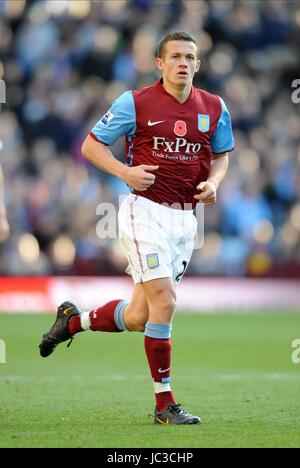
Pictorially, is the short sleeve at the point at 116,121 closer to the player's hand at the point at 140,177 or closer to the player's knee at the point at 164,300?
the player's hand at the point at 140,177

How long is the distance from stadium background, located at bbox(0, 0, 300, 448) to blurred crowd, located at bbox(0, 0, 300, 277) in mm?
23

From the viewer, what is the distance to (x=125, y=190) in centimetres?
1672

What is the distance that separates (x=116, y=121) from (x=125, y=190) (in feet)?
31.2

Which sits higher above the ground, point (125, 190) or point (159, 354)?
point (125, 190)

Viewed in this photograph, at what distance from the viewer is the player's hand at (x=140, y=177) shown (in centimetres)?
691

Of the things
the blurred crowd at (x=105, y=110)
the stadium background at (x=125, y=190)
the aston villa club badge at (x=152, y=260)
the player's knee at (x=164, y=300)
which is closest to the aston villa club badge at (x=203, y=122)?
the aston villa club badge at (x=152, y=260)

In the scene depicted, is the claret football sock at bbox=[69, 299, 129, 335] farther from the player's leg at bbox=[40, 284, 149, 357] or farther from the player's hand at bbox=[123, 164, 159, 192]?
the player's hand at bbox=[123, 164, 159, 192]

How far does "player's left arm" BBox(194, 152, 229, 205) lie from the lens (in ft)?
23.1

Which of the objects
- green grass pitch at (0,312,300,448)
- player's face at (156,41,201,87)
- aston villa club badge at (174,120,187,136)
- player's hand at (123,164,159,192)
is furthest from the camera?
aston villa club badge at (174,120,187,136)

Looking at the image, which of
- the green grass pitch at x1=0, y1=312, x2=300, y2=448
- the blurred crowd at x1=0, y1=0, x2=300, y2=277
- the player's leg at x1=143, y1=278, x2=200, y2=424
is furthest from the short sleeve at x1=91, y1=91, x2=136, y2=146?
the blurred crowd at x1=0, y1=0, x2=300, y2=277

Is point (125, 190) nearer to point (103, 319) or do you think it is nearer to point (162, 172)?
point (103, 319)

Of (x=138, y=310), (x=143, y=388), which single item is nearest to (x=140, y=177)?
(x=138, y=310)

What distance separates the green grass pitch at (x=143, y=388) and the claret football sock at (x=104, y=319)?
1.81 feet

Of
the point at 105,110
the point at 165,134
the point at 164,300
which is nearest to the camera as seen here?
the point at 164,300
